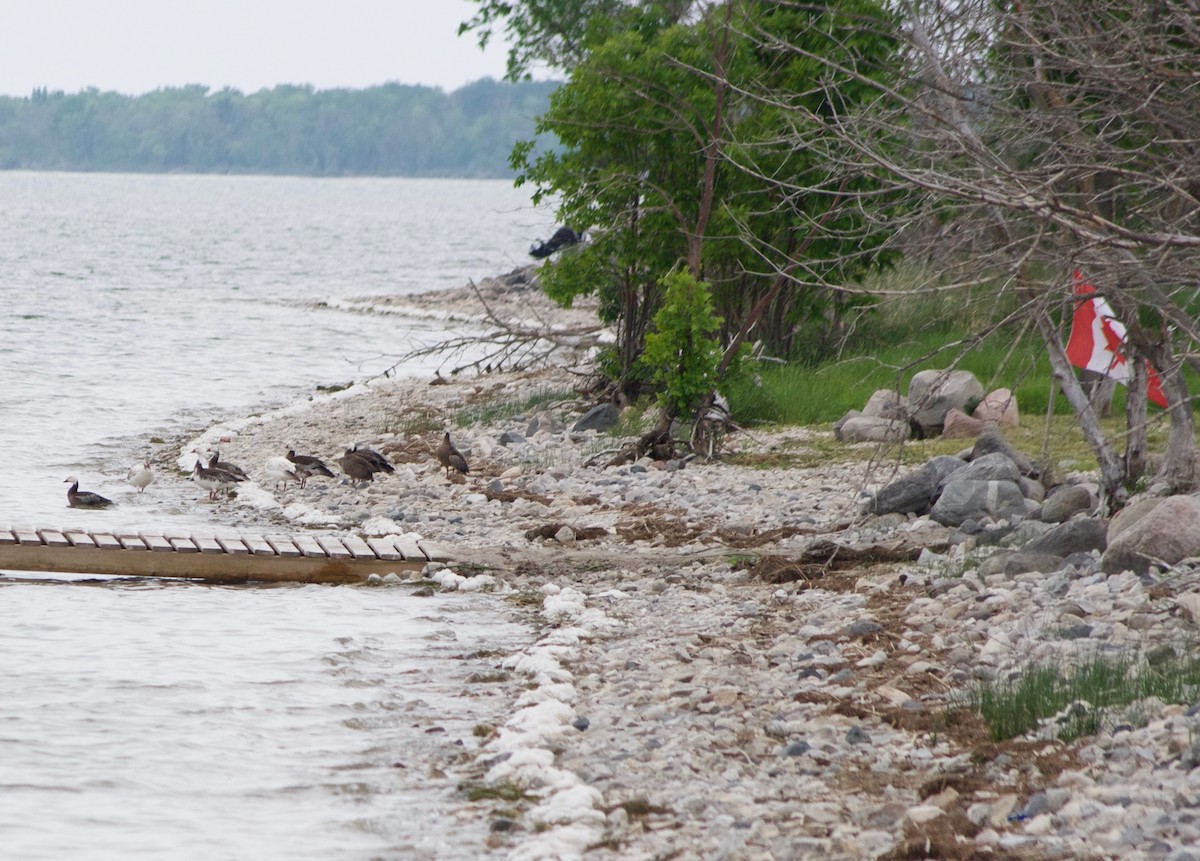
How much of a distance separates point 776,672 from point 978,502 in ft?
12.4

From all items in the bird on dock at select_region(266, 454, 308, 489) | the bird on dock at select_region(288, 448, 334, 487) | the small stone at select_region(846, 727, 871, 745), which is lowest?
the bird on dock at select_region(266, 454, 308, 489)

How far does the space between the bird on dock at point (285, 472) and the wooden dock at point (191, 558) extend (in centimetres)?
432

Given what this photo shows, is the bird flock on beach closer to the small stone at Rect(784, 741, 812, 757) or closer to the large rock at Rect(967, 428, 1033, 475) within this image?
the large rock at Rect(967, 428, 1033, 475)

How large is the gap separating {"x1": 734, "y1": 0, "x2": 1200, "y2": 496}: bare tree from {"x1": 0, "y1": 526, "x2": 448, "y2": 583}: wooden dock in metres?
4.68

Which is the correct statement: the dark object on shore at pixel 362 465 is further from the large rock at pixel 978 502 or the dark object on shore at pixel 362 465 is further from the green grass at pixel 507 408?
the large rock at pixel 978 502

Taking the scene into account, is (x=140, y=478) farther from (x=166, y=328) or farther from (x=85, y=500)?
(x=166, y=328)

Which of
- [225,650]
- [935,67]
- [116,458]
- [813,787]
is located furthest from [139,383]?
[813,787]

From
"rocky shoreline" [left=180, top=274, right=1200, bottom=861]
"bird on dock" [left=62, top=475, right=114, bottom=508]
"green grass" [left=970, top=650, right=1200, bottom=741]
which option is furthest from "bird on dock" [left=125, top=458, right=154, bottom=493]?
"green grass" [left=970, top=650, right=1200, bottom=741]

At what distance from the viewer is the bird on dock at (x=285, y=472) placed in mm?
15086

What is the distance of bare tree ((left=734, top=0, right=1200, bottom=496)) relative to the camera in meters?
6.67

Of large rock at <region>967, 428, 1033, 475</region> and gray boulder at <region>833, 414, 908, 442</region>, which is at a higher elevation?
large rock at <region>967, 428, 1033, 475</region>

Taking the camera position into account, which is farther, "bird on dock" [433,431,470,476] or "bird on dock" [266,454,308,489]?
"bird on dock" [266,454,308,489]

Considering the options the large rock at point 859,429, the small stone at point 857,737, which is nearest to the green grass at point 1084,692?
the small stone at point 857,737

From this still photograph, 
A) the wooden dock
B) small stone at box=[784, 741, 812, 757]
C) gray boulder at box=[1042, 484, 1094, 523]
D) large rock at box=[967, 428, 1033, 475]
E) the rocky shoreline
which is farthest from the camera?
large rock at box=[967, 428, 1033, 475]
